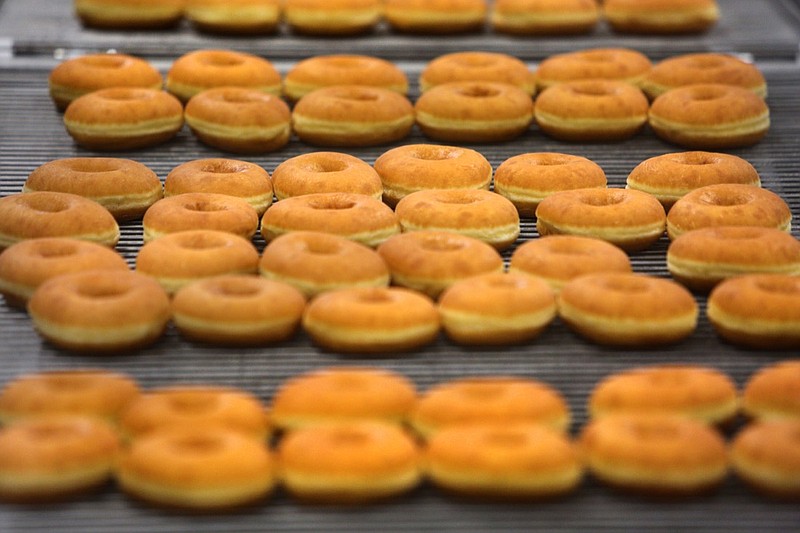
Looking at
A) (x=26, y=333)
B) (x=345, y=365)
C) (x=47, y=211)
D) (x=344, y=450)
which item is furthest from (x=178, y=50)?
(x=344, y=450)

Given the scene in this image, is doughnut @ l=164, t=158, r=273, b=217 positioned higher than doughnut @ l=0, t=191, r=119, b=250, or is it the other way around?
doughnut @ l=164, t=158, r=273, b=217

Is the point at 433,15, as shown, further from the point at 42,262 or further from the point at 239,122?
the point at 42,262

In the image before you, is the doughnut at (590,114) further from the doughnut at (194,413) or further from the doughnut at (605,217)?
the doughnut at (194,413)

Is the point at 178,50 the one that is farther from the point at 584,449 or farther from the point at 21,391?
the point at 584,449

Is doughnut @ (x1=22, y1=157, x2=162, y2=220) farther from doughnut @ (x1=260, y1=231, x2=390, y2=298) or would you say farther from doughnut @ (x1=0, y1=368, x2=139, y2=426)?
doughnut @ (x1=0, y1=368, x2=139, y2=426)

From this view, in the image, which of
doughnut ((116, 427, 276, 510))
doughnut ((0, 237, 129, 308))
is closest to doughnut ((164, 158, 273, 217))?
doughnut ((0, 237, 129, 308))

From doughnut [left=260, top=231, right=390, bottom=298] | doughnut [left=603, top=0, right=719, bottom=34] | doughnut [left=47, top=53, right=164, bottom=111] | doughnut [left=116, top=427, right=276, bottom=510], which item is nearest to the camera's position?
doughnut [left=116, top=427, right=276, bottom=510]

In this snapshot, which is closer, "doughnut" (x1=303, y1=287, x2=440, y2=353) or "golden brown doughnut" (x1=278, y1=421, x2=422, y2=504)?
"golden brown doughnut" (x1=278, y1=421, x2=422, y2=504)

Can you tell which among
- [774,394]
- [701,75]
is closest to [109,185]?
[774,394]
